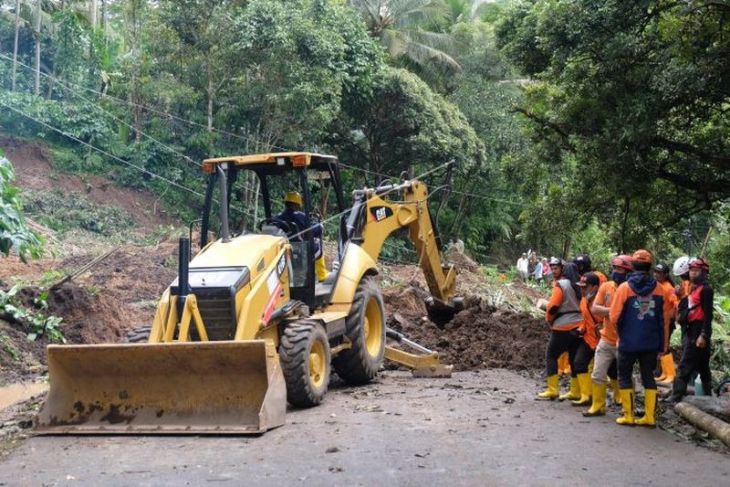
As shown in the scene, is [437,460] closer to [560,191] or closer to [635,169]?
[635,169]

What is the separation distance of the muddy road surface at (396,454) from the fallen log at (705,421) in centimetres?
36

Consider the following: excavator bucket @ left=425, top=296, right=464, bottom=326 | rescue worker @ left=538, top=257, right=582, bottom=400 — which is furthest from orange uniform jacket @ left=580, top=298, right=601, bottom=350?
excavator bucket @ left=425, top=296, right=464, bottom=326

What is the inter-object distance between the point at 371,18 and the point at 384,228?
944 inches

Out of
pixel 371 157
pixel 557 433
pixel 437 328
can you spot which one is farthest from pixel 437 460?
pixel 371 157

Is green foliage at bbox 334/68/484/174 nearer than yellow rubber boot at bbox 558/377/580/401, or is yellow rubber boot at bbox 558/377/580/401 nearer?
yellow rubber boot at bbox 558/377/580/401

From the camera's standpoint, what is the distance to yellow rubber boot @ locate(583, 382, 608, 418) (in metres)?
9.43

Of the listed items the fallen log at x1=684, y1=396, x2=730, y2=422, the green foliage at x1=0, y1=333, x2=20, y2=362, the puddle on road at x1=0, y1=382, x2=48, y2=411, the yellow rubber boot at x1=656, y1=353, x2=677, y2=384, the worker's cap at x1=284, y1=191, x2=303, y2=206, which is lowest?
the puddle on road at x1=0, y1=382, x2=48, y2=411

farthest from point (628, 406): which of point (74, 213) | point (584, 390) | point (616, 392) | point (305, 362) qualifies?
point (74, 213)

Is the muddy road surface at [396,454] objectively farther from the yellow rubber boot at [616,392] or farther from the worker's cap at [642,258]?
the worker's cap at [642,258]

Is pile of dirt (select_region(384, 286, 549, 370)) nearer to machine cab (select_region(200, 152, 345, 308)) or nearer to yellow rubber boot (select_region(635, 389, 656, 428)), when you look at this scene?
machine cab (select_region(200, 152, 345, 308))

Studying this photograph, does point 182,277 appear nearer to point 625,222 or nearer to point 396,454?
point 396,454

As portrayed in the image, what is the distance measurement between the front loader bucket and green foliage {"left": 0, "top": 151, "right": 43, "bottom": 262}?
12.4ft

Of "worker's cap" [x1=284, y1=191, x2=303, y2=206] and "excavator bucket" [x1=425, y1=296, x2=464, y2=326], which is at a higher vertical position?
"worker's cap" [x1=284, y1=191, x2=303, y2=206]

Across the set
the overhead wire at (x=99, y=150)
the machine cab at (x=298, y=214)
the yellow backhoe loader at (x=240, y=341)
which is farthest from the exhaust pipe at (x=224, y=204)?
the overhead wire at (x=99, y=150)
